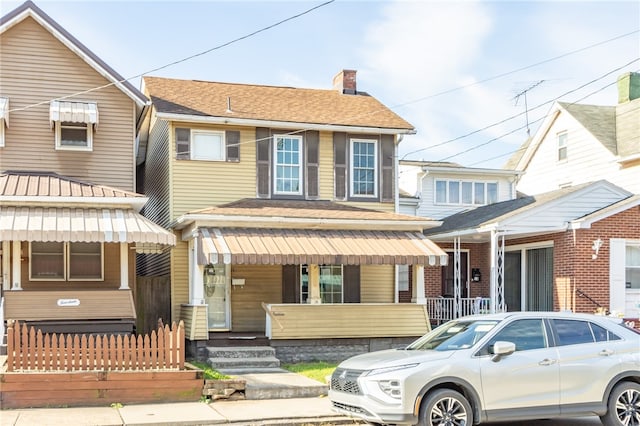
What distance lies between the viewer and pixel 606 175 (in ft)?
85.4

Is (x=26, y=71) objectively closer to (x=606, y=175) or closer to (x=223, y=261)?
(x=223, y=261)

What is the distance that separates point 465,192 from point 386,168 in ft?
19.0

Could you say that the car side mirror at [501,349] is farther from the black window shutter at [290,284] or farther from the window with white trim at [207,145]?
the window with white trim at [207,145]

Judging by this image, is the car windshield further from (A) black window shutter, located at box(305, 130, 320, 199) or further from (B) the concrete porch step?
(A) black window shutter, located at box(305, 130, 320, 199)

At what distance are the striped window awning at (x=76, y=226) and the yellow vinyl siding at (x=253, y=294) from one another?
140 inches

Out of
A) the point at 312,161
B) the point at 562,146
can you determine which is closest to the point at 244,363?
the point at 312,161

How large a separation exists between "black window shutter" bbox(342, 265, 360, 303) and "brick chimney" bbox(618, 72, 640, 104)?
1455cm

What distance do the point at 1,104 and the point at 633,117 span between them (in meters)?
20.7

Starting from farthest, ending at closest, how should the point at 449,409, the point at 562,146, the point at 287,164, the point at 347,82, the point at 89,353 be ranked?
the point at 562,146 < the point at 347,82 < the point at 287,164 < the point at 89,353 < the point at 449,409

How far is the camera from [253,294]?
64.5ft

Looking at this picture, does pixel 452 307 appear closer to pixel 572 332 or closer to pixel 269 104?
pixel 269 104

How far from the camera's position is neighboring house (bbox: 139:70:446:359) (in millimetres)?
17672

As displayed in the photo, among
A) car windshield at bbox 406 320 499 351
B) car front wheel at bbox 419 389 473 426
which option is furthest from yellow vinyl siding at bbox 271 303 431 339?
car front wheel at bbox 419 389 473 426

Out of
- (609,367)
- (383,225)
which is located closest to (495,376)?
(609,367)
